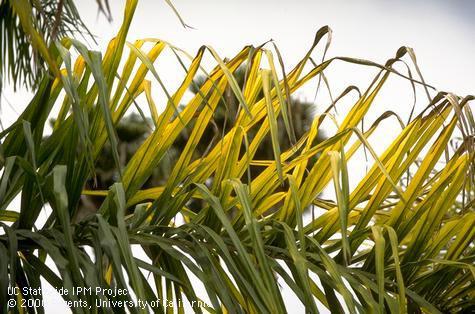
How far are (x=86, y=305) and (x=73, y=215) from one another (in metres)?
0.28

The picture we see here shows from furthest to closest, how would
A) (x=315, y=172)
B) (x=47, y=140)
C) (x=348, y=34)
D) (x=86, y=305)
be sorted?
(x=348, y=34), (x=315, y=172), (x=47, y=140), (x=86, y=305)

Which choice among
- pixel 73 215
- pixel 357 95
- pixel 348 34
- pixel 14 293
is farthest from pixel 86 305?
pixel 348 34

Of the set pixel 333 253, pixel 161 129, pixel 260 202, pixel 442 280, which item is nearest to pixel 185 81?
pixel 161 129

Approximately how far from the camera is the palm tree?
1049 millimetres

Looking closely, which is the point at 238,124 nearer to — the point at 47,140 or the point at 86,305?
the point at 47,140

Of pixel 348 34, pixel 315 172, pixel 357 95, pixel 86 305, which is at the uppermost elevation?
pixel 348 34

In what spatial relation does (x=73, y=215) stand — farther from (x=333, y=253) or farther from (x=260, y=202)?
(x=333, y=253)

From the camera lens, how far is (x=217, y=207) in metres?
1.12

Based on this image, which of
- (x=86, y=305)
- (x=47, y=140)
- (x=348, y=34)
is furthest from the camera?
(x=348, y=34)

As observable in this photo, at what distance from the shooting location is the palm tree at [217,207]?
1.05 meters

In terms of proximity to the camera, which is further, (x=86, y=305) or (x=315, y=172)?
(x=315, y=172)

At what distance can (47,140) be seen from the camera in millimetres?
1226

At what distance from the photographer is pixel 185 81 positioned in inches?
51.6

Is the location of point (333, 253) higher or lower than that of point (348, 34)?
lower
